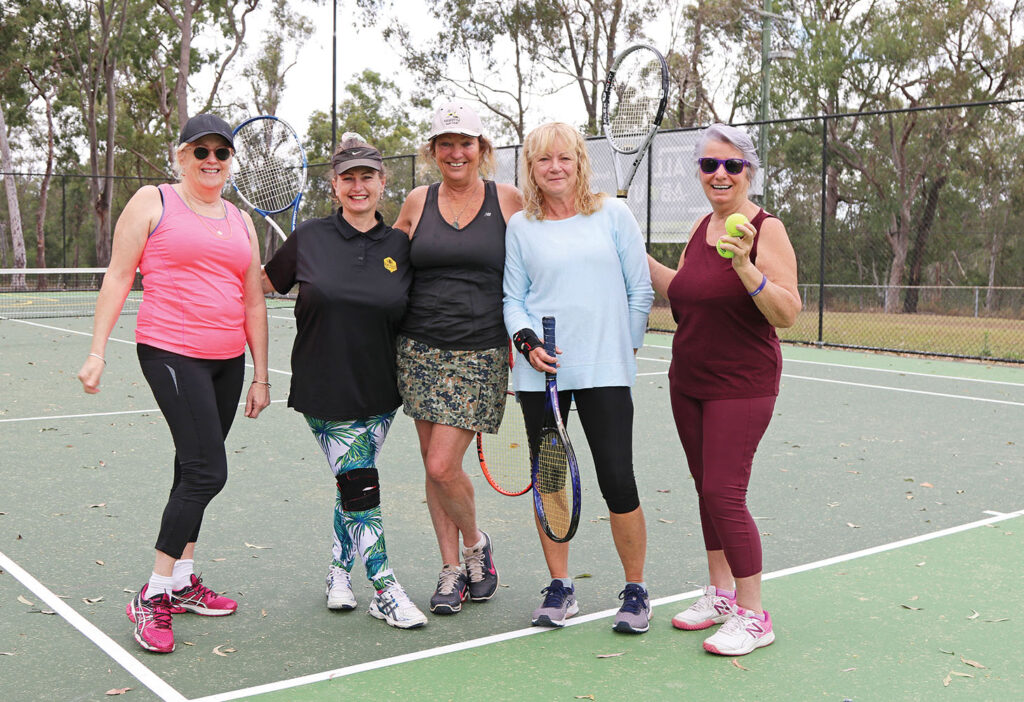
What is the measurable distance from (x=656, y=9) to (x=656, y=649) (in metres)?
33.8

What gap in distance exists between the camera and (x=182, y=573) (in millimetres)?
4223

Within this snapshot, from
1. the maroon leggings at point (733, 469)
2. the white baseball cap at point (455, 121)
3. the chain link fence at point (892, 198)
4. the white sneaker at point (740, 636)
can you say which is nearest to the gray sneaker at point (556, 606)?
the white sneaker at point (740, 636)

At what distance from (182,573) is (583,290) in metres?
1.92

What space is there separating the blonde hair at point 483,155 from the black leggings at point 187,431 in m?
1.14

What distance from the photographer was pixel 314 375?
4082mm

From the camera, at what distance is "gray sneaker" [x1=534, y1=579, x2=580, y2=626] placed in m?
4.06

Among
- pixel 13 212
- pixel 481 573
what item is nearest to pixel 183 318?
pixel 481 573

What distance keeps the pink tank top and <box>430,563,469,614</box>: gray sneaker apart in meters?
1.24

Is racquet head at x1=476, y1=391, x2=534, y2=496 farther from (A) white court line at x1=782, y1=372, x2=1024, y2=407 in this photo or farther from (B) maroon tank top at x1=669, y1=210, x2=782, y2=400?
(A) white court line at x1=782, y1=372, x2=1024, y2=407

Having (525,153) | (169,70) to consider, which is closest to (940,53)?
(169,70)

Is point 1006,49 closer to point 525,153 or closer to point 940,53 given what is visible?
point 940,53

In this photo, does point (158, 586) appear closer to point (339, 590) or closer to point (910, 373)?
point (339, 590)

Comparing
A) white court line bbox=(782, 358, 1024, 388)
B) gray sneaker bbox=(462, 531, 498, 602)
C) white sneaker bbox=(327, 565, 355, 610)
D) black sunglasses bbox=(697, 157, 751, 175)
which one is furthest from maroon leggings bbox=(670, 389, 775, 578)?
white court line bbox=(782, 358, 1024, 388)

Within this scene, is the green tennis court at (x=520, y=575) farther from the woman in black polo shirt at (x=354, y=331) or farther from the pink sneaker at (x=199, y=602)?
the woman in black polo shirt at (x=354, y=331)
